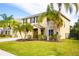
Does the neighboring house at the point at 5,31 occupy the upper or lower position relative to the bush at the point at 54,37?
upper

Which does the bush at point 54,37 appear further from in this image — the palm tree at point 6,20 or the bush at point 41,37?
the palm tree at point 6,20

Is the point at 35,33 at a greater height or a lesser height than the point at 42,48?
greater

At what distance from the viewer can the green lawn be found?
2.47 metres

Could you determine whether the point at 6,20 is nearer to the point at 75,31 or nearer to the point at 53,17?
the point at 53,17

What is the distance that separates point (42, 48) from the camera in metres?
2.48

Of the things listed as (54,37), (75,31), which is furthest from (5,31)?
(75,31)

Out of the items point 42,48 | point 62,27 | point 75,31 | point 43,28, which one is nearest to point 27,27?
point 43,28

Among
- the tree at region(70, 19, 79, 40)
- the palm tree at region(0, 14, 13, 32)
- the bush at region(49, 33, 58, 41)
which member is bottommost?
the bush at region(49, 33, 58, 41)

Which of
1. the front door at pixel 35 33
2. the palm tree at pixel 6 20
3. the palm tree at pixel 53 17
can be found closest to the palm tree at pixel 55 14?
the palm tree at pixel 53 17

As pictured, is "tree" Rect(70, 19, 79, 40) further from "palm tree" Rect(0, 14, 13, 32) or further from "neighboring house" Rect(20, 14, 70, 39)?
"palm tree" Rect(0, 14, 13, 32)

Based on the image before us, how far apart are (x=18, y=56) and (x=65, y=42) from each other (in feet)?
1.84

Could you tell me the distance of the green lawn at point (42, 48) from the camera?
2467 mm

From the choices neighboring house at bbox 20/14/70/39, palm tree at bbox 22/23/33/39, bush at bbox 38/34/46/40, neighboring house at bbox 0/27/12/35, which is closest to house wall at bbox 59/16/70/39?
neighboring house at bbox 20/14/70/39

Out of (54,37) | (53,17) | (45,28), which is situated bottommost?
(54,37)
